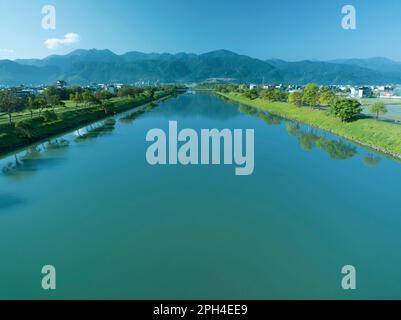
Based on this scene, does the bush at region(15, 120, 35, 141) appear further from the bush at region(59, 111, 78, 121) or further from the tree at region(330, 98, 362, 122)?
the tree at region(330, 98, 362, 122)

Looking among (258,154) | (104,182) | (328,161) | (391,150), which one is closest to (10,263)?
(104,182)

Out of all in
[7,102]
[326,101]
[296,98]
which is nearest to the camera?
[7,102]

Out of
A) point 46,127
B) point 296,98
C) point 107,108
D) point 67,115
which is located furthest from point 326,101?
point 46,127

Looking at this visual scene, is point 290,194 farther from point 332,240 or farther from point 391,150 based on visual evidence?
point 391,150

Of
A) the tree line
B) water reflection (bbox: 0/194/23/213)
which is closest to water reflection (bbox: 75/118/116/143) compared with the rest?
water reflection (bbox: 0/194/23/213)

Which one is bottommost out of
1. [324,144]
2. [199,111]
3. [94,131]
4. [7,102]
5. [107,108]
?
[324,144]

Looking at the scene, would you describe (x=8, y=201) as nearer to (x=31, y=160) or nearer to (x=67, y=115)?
(x=31, y=160)

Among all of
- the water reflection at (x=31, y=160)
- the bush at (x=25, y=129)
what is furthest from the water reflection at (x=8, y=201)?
the bush at (x=25, y=129)
